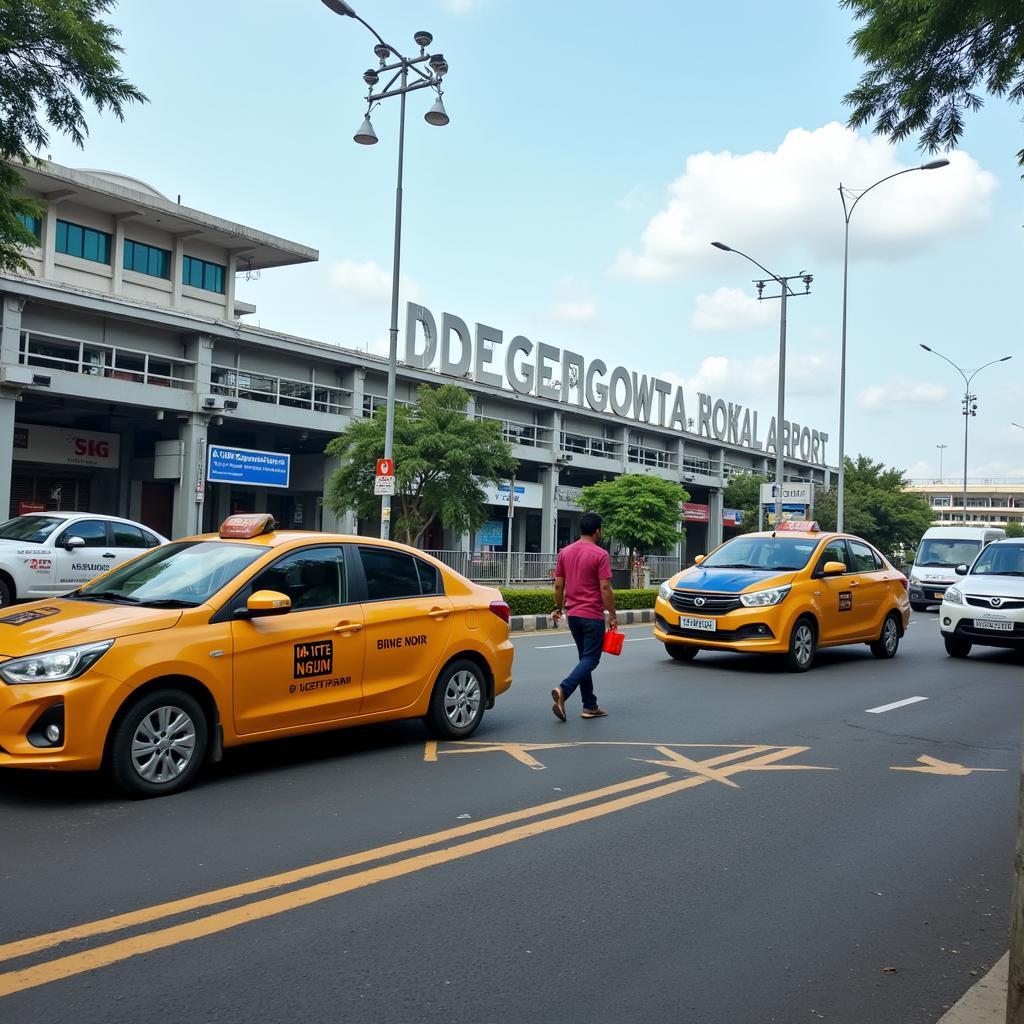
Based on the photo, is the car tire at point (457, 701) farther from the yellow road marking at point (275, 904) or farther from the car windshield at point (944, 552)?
the car windshield at point (944, 552)

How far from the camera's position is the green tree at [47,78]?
1305 cm

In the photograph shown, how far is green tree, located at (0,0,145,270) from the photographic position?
42.8 feet

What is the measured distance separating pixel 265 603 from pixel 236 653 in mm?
362

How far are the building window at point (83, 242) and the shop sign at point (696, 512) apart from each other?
3423 cm

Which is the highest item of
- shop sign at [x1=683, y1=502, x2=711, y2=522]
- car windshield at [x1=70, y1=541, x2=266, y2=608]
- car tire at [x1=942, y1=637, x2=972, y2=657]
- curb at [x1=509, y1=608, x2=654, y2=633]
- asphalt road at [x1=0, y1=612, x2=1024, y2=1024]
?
shop sign at [x1=683, y1=502, x2=711, y2=522]

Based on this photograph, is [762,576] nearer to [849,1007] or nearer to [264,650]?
[264,650]

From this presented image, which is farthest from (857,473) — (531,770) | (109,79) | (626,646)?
(531,770)

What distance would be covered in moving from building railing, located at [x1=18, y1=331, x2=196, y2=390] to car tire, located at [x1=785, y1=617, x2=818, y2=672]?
64.2 feet

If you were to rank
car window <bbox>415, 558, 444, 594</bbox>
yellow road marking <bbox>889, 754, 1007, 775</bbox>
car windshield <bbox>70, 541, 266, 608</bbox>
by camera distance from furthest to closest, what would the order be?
car window <bbox>415, 558, 444, 594</bbox> → yellow road marking <bbox>889, 754, 1007, 775</bbox> → car windshield <bbox>70, 541, 266, 608</bbox>

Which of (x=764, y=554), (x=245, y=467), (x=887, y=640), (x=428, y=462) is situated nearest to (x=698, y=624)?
(x=764, y=554)

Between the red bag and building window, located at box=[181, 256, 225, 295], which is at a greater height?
building window, located at box=[181, 256, 225, 295]

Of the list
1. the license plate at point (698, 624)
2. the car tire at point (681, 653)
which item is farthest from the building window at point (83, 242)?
the license plate at point (698, 624)

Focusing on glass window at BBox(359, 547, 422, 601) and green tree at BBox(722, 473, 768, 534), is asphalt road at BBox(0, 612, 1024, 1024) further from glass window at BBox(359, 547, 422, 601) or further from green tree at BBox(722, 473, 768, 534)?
green tree at BBox(722, 473, 768, 534)

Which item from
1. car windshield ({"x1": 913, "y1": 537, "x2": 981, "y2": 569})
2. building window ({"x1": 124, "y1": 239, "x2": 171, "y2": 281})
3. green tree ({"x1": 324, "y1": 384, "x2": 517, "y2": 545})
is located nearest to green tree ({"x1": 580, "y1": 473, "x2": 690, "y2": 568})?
green tree ({"x1": 324, "y1": 384, "x2": 517, "y2": 545})
